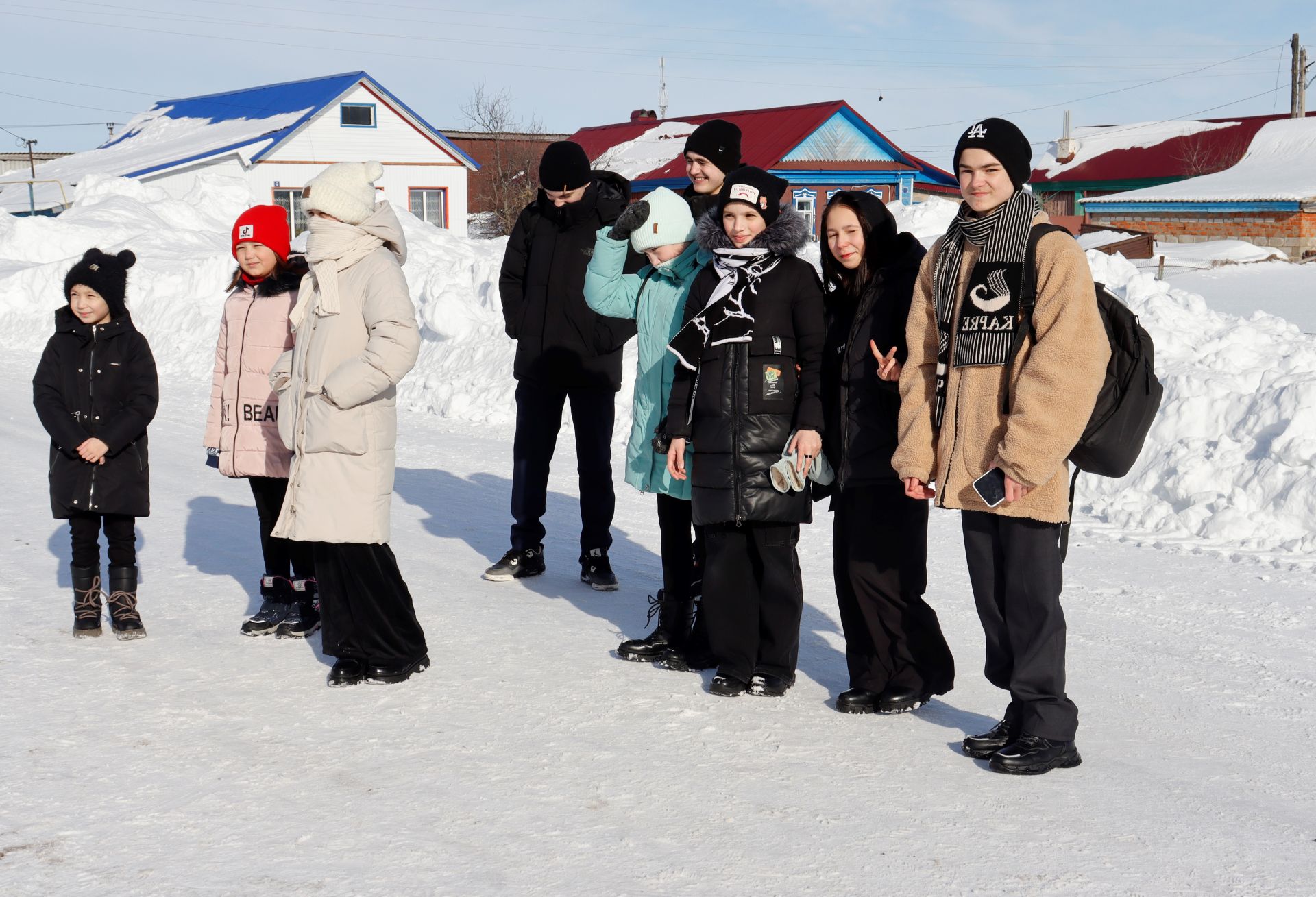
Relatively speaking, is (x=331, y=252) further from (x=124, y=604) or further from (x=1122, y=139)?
(x=1122, y=139)

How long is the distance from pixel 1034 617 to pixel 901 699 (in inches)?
29.0

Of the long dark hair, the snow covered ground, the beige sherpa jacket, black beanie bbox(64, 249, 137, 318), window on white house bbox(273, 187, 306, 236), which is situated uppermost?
window on white house bbox(273, 187, 306, 236)

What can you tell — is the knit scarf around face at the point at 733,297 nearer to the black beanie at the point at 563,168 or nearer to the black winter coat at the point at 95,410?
the black beanie at the point at 563,168

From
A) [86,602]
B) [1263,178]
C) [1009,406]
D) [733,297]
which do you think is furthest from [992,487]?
[1263,178]

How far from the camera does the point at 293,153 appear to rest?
33938 mm

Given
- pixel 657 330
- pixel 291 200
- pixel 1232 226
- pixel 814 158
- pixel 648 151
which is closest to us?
pixel 657 330

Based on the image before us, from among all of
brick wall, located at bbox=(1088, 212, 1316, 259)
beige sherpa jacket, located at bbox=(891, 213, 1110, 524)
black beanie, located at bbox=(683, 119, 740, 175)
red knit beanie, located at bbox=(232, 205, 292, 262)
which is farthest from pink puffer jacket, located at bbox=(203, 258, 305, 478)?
brick wall, located at bbox=(1088, 212, 1316, 259)

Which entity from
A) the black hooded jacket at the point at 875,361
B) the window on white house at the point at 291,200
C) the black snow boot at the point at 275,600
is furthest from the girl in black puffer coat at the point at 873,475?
the window on white house at the point at 291,200

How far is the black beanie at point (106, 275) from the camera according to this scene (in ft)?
16.9

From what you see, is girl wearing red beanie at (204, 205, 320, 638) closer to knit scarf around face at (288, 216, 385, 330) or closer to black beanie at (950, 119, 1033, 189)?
knit scarf around face at (288, 216, 385, 330)

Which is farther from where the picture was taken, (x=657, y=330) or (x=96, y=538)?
(x=96, y=538)

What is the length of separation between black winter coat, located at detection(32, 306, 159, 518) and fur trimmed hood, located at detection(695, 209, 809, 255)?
2392 mm

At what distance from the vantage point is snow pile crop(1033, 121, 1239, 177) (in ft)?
143

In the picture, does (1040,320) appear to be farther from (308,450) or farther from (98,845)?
(98,845)
